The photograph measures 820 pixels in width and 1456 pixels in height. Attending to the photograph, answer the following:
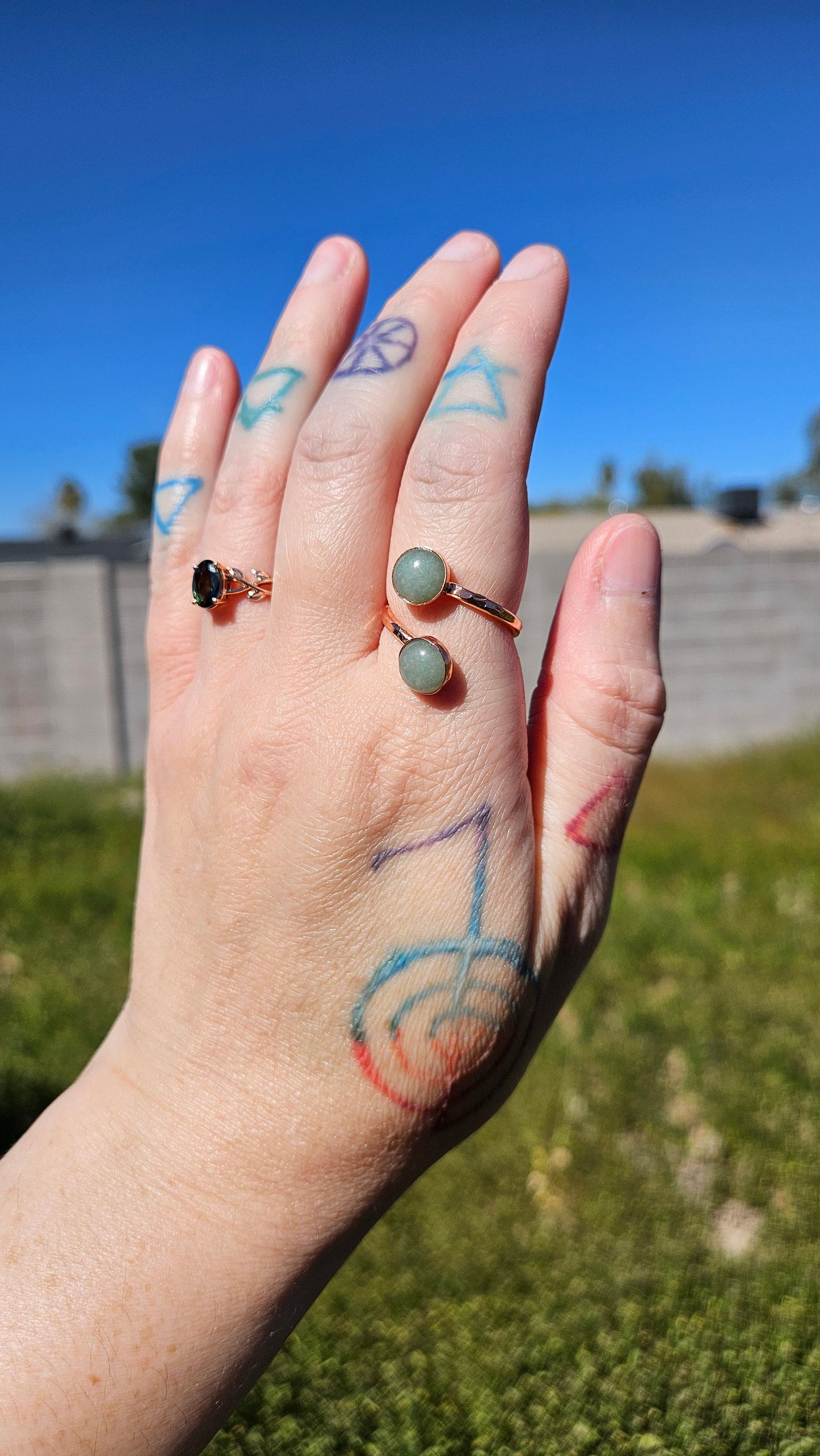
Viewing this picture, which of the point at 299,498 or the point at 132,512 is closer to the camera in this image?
the point at 299,498

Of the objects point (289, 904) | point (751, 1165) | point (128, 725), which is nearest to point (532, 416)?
point (289, 904)

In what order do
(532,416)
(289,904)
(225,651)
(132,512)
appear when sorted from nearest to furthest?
(289,904), (532,416), (225,651), (132,512)

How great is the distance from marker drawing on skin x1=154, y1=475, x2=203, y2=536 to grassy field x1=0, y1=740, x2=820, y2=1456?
141 centimetres

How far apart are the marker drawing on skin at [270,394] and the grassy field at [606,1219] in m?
1.50

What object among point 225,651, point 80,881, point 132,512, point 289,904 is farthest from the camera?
point 132,512

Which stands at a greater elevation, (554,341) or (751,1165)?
(554,341)

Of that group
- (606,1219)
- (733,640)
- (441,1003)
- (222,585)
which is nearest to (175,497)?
(222,585)

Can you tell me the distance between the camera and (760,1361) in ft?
4.62

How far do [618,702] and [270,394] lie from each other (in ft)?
2.51

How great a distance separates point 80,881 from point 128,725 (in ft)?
10.7

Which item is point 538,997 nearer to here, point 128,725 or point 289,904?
point 289,904

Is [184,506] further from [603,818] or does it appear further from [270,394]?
[603,818]

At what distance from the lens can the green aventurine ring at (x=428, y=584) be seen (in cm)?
116

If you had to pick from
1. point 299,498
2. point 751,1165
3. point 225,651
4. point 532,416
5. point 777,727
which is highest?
point 532,416
